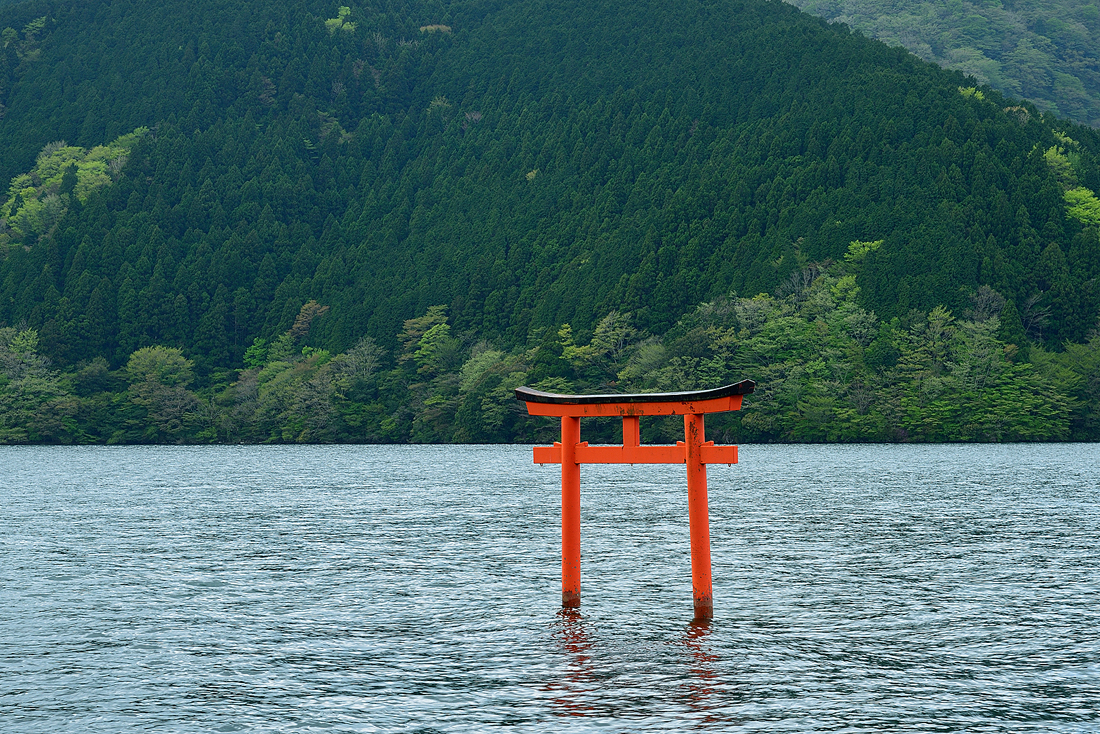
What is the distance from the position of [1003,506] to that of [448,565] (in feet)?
82.1

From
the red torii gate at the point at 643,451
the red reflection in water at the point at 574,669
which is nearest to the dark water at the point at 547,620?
the red reflection in water at the point at 574,669

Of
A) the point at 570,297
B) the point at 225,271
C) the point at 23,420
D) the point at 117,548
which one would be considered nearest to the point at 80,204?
the point at 225,271

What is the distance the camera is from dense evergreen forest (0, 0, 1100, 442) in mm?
115938

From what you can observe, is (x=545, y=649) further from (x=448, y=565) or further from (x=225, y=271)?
(x=225, y=271)

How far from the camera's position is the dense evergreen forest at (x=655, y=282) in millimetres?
115938

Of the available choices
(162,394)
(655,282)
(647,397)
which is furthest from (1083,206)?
(647,397)

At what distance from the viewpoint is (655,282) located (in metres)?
143

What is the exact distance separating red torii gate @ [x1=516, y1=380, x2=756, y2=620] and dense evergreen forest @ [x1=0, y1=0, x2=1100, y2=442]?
94.2 metres

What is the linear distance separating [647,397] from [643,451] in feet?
3.32

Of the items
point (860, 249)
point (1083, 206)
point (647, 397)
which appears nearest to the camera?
point (647, 397)

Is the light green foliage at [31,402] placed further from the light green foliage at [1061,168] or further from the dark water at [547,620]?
the light green foliage at [1061,168]

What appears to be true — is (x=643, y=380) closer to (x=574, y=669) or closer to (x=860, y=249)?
(x=860, y=249)

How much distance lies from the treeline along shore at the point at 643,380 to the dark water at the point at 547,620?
6657 centimetres

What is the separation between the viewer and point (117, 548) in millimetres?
34250
